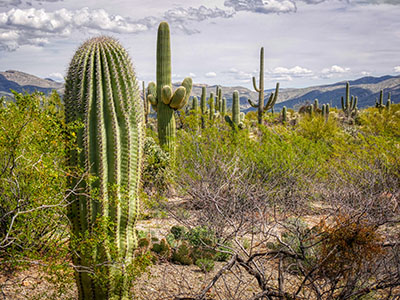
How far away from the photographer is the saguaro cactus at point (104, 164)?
4.06 metres

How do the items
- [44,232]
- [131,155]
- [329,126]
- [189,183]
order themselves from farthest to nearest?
[329,126] → [189,183] → [44,232] → [131,155]

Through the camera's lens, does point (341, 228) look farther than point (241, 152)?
No

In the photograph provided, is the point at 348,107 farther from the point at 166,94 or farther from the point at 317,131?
the point at 166,94

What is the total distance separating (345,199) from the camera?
7355 mm

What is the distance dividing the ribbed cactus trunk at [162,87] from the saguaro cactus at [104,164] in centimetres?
607

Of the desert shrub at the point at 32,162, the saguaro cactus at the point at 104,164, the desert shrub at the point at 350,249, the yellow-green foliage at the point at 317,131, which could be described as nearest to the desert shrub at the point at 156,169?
the desert shrub at the point at 32,162

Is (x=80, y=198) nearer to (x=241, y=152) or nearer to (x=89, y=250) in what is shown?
(x=89, y=250)

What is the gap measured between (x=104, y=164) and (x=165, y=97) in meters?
6.43

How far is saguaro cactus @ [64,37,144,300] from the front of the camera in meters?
4.06

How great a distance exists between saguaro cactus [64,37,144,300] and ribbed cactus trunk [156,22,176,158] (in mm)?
6073

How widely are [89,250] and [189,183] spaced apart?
4311mm

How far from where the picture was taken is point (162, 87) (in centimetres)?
1062

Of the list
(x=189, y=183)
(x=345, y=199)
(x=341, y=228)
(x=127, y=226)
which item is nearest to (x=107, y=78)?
(x=127, y=226)

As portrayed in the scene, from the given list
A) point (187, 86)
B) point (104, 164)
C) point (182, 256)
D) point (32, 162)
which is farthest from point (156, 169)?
point (104, 164)
